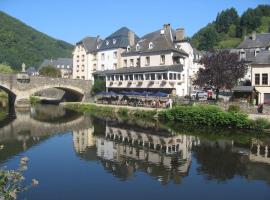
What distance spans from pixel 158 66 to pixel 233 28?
94.7 meters

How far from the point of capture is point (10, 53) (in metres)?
146

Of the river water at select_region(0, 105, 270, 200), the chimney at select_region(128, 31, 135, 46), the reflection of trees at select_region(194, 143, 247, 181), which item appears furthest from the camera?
the chimney at select_region(128, 31, 135, 46)

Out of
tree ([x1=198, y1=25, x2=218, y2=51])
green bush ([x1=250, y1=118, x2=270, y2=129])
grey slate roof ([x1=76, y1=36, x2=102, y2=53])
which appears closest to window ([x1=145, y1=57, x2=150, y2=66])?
grey slate roof ([x1=76, y1=36, x2=102, y2=53])

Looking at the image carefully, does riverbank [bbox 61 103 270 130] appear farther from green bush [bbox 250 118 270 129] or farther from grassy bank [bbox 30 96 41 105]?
grassy bank [bbox 30 96 41 105]

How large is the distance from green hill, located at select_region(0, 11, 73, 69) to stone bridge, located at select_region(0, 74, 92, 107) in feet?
276

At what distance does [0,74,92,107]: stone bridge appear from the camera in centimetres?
5566

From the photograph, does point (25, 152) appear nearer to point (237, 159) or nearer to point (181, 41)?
point (237, 159)

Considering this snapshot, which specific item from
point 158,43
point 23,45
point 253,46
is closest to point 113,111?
point 158,43

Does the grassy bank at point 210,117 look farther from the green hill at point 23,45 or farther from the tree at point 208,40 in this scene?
the green hill at point 23,45

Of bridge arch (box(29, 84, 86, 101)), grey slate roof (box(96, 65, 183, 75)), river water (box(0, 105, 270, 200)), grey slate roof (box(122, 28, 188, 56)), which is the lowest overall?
river water (box(0, 105, 270, 200))

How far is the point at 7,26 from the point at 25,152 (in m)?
155

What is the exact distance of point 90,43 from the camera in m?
72.8

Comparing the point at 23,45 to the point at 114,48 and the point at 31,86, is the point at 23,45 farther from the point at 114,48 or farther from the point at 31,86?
the point at 31,86

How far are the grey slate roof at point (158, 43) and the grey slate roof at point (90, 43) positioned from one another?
11635 millimetres
